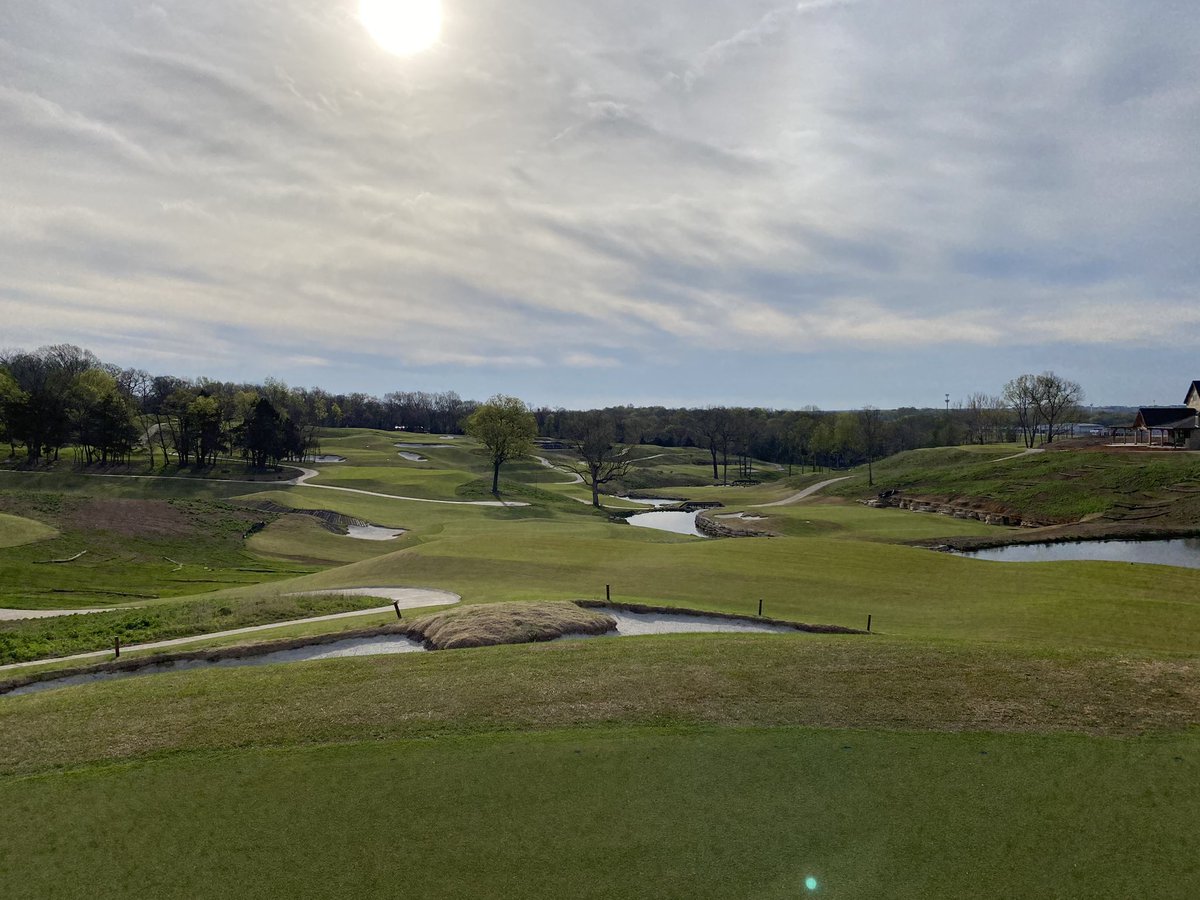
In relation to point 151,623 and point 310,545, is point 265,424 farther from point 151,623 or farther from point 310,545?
point 151,623

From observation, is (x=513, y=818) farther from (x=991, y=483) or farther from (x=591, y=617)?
(x=991, y=483)

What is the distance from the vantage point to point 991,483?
80438mm

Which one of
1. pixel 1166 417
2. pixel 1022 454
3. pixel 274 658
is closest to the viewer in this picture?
pixel 274 658

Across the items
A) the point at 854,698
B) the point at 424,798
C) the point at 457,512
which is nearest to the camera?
the point at 424,798

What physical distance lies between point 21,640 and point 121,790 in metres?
16.5

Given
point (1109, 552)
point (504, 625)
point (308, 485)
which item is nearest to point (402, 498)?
point (308, 485)

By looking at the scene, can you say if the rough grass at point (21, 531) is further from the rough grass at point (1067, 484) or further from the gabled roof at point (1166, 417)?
the gabled roof at point (1166, 417)

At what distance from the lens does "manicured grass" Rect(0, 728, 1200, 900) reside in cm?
870

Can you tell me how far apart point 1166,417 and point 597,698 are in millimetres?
104617

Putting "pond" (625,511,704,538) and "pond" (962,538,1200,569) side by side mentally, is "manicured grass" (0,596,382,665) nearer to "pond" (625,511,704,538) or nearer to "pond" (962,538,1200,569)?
"pond" (962,538,1200,569)

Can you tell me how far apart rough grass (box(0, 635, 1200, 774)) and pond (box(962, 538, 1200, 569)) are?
40.1 meters

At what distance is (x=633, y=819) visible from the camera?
9969 mm

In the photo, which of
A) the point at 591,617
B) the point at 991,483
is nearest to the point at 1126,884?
the point at 591,617

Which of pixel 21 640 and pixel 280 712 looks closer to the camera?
pixel 280 712
